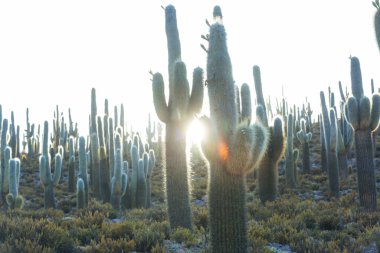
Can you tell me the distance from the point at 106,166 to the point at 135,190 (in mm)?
2878

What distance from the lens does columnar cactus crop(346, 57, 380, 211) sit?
1291 centimetres

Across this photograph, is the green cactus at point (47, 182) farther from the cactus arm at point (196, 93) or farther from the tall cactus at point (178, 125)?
the cactus arm at point (196, 93)

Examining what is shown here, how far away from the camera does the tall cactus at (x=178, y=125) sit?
9.16 m

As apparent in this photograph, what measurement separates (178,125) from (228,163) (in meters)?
3.42

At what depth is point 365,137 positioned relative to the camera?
42.7ft

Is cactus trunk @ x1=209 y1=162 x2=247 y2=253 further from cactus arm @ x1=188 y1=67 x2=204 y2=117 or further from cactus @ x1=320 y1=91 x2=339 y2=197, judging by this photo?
cactus @ x1=320 y1=91 x2=339 y2=197

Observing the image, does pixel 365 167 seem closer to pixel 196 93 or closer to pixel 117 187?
pixel 196 93

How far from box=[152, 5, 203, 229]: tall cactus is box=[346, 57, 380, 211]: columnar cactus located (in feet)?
19.8

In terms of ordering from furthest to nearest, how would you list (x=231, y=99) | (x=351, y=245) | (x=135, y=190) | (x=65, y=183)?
(x=65, y=183) → (x=135, y=190) → (x=351, y=245) → (x=231, y=99)

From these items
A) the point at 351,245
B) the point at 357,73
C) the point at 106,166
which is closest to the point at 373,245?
the point at 351,245

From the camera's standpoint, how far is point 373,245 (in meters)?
8.20

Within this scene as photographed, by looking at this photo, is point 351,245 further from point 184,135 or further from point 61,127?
point 61,127

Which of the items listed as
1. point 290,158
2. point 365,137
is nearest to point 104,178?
point 290,158

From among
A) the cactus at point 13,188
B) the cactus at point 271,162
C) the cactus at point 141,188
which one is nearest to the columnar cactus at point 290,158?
the cactus at point 271,162
